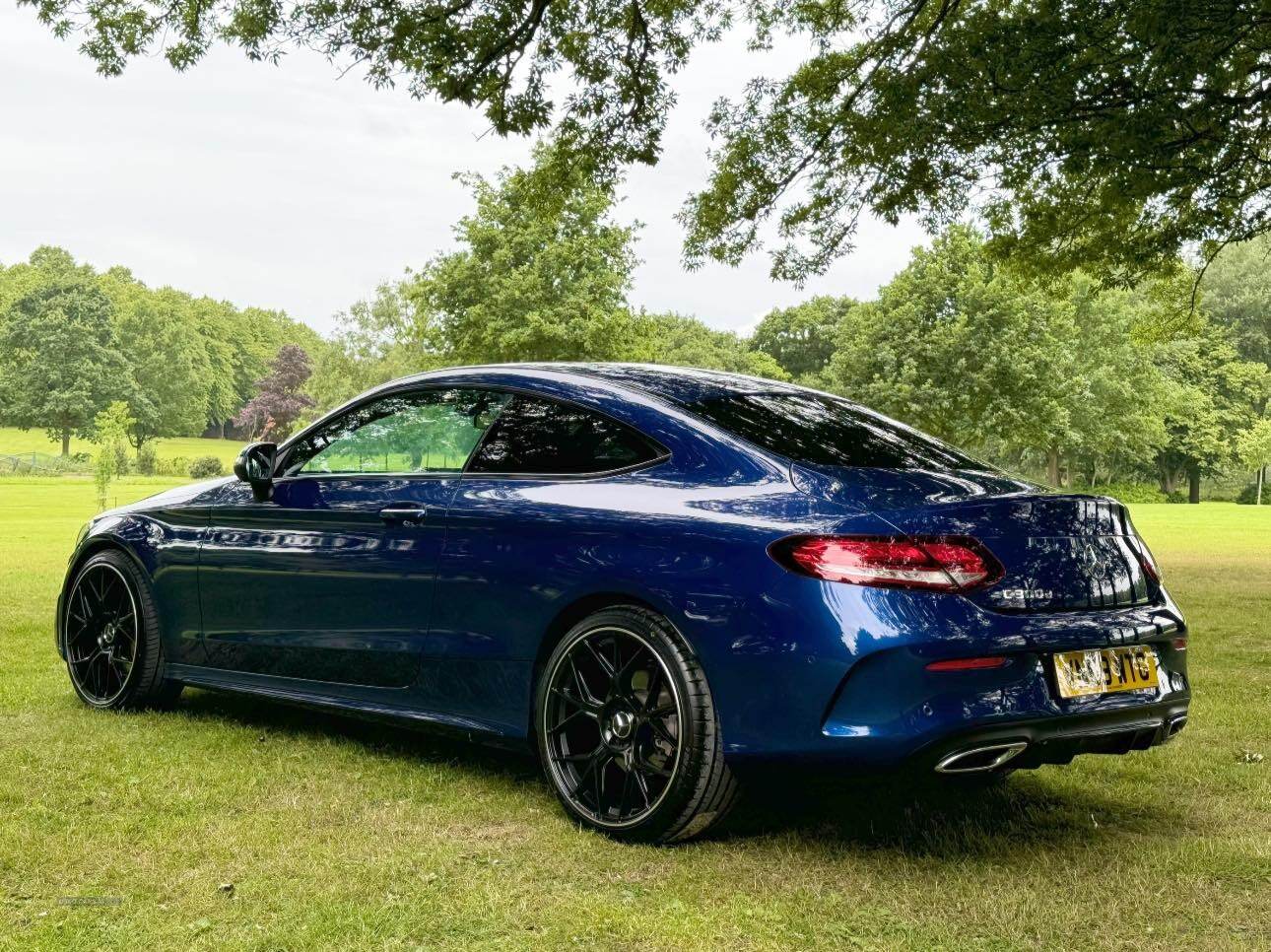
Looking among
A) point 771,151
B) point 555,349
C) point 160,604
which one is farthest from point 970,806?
point 555,349

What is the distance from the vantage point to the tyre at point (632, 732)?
412 cm

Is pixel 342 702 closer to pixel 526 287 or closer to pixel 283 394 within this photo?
pixel 526 287

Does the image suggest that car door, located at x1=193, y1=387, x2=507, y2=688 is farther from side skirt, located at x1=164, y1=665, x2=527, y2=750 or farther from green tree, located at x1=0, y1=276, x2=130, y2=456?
green tree, located at x1=0, y1=276, x2=130, y2=456

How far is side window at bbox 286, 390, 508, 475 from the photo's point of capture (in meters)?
5.14

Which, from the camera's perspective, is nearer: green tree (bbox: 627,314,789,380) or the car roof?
the car roof

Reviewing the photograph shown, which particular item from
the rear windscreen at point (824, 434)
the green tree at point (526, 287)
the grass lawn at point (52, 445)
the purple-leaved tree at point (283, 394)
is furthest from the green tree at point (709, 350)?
the rear windscreen at point (824, 434)

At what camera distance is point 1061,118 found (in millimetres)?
12047

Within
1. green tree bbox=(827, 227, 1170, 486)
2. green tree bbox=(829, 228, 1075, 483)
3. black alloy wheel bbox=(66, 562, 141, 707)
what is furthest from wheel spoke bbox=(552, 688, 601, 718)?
green tree bbox=(829, 228, 1075, 483)

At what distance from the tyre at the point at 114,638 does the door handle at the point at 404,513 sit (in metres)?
1.70

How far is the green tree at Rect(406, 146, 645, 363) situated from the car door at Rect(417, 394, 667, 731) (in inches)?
1568

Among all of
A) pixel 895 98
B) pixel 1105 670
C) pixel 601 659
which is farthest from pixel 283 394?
pixel 1105 670

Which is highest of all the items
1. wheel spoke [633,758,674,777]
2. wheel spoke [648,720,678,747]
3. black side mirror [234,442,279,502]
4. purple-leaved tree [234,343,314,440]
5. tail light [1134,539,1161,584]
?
purple-leaved tree [234,343,314,440]

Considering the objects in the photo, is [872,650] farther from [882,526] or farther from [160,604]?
[160,604]

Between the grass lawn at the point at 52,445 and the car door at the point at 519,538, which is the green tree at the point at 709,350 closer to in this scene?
the grass lawn at the point at 52,445
